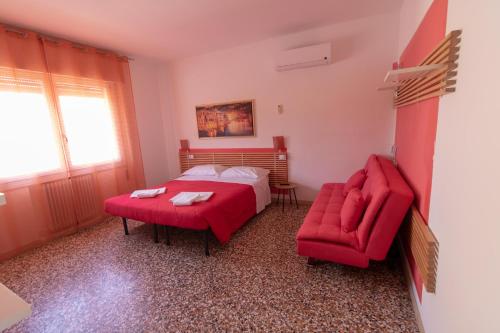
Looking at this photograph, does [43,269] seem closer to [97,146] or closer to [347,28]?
[97,146]

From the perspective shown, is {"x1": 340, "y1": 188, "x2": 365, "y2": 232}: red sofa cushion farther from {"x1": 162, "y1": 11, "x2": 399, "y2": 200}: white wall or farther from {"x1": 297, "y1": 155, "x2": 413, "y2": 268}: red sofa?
{"x1": 162, "y1": 11, "x2": 399, "y2": 200}: white wall

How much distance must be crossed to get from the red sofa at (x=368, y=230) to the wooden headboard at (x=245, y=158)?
5.32 feet

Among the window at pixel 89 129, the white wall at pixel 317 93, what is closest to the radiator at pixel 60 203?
the window at pixel 89 129

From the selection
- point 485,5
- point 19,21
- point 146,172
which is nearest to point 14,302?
point 485,5

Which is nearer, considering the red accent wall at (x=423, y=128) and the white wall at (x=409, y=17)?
the red accent wall at (x=423, y=128)

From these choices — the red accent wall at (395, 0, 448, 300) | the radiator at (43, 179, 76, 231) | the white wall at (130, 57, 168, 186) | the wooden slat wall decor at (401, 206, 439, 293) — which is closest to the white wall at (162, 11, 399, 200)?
the white wall at (130, 57, 168, 186)

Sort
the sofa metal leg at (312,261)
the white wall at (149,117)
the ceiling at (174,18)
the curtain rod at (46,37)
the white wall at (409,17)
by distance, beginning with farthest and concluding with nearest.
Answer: the white wall at (149,117) → the curtain rod at (46,37) → the ceiling at (174,18) → the sofa metal leg at (312,261) → the white wall at (409,17)

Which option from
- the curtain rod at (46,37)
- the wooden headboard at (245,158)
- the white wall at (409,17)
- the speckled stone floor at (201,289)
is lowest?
the speckled stone floor at (201,289)

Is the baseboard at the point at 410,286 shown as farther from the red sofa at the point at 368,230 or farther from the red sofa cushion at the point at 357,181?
the red sofa cushion at the point at 357,181

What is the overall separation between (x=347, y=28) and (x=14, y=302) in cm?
390

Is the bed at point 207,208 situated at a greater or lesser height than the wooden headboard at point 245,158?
lesser

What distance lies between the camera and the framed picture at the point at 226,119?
12.8 feet

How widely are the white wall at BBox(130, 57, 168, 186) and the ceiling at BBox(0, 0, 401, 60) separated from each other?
0.68m

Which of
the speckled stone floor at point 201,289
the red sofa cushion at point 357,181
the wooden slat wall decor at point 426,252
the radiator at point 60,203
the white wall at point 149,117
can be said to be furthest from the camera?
the white wall at point 149,117
